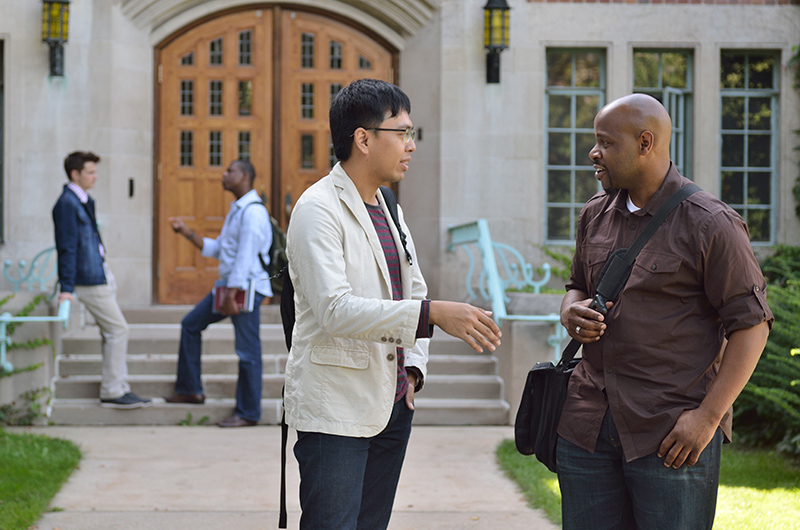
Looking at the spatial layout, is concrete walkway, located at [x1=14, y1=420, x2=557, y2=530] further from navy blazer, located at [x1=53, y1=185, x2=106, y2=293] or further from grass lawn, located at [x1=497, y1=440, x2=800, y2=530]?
navy blazer, located at [x1=53, y1=185, x2=106, y2=293]

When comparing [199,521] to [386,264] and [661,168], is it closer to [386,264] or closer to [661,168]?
[386,264]

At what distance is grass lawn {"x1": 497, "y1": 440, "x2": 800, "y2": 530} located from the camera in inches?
188

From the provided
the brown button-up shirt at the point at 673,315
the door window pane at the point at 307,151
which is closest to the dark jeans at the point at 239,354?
the door window pane at the point at 307,151

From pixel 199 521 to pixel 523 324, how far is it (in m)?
3.65

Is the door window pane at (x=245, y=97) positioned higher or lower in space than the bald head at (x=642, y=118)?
higher

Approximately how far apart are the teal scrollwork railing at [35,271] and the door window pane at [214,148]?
6.19ft

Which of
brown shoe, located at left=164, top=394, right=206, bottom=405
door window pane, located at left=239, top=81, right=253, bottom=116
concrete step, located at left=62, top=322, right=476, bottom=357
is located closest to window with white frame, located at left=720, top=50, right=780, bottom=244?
concrete step, located at left=62, top=322, right=476, bottom=357

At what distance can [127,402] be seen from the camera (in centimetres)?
726

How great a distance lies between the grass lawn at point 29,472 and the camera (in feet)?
15.6

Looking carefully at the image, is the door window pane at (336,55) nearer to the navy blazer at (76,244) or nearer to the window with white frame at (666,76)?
the window with white frame at (666,76)

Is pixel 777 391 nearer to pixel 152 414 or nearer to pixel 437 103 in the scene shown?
pixel 152 414

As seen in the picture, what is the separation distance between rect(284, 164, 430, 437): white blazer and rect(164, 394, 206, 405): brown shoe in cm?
476

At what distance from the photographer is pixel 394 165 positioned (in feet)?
9.30

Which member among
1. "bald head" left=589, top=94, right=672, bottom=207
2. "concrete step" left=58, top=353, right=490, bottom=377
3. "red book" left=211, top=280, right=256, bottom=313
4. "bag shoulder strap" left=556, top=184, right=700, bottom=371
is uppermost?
"bald head" left=589, top=94, right=672, bottom=207
